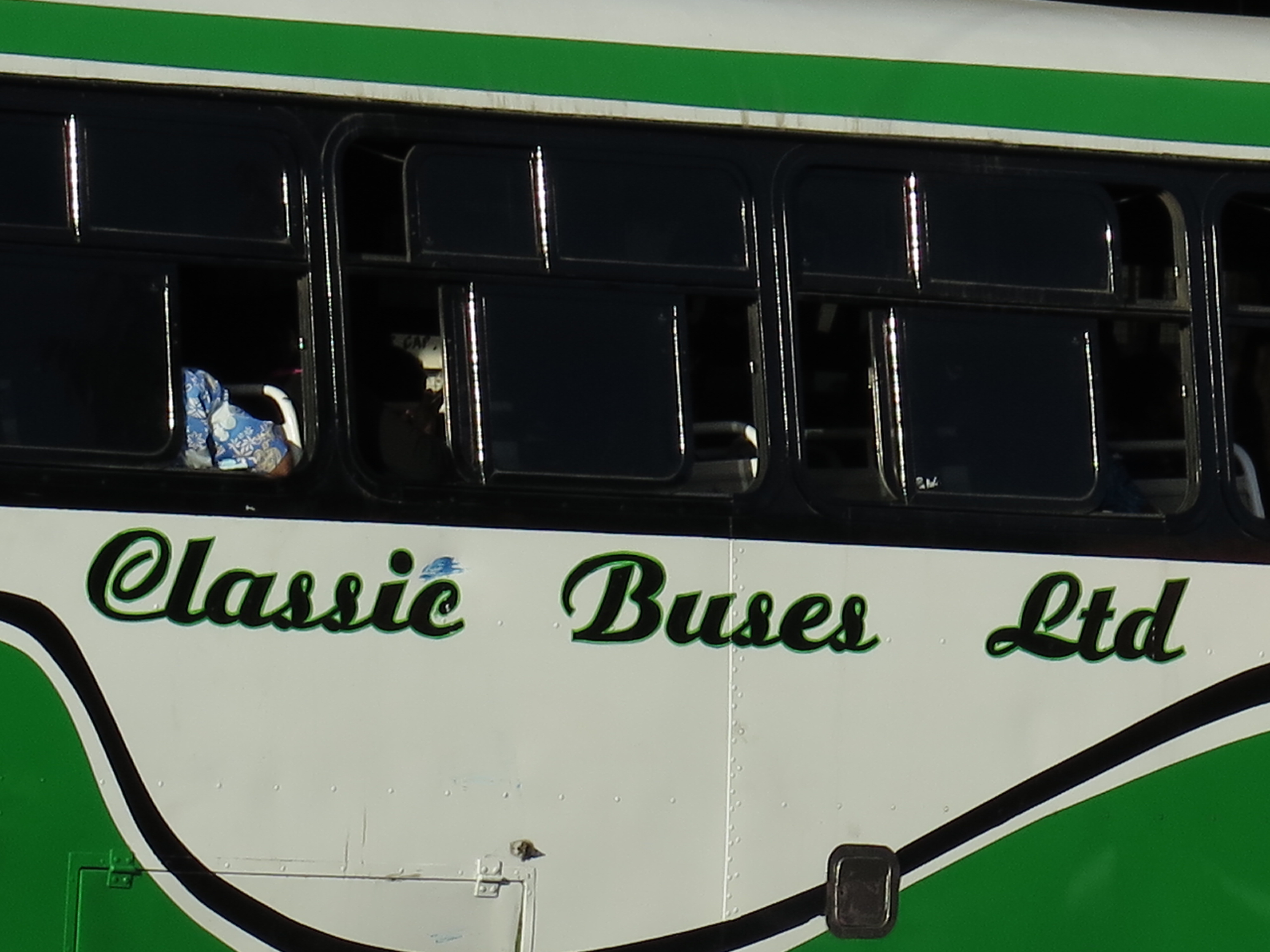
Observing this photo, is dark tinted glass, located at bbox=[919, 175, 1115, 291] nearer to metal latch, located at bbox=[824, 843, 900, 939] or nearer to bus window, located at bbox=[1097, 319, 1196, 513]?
bus window, located at bbox=[1097, 319, 1196, 513]

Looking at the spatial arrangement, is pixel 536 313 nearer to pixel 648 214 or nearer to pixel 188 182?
pixel 648 214

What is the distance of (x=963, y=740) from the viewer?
5.14m

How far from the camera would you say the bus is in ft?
15.2

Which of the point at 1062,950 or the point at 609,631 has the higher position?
the point at 609,631

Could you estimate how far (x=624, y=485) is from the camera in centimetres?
494

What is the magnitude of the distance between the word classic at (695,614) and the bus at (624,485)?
17 mm

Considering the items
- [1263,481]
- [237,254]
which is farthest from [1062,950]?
[237,254]

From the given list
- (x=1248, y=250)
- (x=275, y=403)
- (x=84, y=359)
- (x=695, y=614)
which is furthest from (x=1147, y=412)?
(x=84, y=359)

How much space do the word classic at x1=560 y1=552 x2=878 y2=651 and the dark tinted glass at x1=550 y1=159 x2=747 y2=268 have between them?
814mm

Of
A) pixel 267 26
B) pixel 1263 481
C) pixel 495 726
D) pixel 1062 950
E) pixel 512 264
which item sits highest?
pixel 267 26

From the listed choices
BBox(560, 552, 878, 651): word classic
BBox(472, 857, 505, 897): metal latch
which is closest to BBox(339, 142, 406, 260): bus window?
BBox(560, 552, 878, 651): word classic

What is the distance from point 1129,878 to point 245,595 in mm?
2547

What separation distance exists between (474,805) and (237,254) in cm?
Result: 152

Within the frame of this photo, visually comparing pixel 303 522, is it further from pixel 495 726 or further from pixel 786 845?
pixel 786 845
